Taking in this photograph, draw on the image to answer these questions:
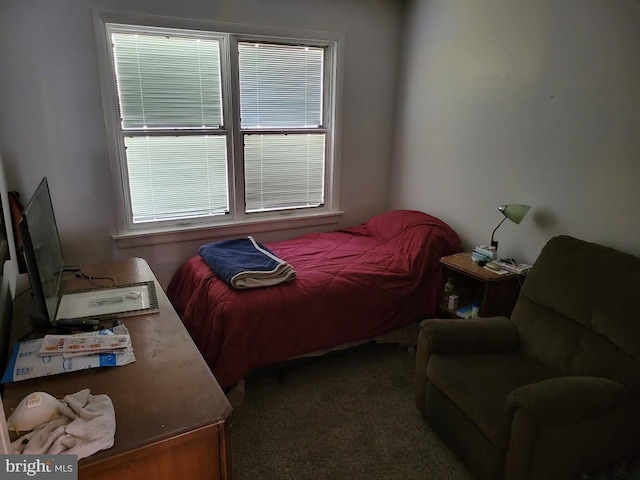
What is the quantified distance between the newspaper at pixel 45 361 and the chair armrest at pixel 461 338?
4.48ft

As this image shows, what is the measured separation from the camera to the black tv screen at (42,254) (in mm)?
1416

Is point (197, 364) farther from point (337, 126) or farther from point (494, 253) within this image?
point (337, 126)

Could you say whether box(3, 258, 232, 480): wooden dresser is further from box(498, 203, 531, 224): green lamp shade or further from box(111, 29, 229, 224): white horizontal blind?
box(498, 203, 531, 224): green lamp shade

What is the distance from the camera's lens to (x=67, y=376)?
1.34 m

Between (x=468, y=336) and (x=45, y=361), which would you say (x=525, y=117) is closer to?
(x=468, y=336)

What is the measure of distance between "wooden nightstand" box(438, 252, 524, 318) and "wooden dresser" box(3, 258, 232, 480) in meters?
1.76

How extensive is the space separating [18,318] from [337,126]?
2610 millimetres

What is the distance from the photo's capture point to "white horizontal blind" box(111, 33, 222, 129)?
2.83 m

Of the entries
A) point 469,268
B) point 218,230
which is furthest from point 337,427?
point 218,230

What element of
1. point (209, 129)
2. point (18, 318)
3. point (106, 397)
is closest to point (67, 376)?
point (106, 397)

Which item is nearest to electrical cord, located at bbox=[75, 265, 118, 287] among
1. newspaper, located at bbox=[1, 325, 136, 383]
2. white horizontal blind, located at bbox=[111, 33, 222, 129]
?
newspaper, located at bbox=[1, 325, 136, 383]

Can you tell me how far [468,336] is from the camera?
2107mm

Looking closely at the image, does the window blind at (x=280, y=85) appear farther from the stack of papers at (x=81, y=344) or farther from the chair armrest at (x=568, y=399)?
the chair armrest at (x=568, y=399)

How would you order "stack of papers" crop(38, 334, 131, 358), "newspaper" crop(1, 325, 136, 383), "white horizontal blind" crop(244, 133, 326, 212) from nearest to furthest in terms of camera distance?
1. "newspaper" crop(1, 325, 136, 383)
2. "stack of papers" crop(38, 334, 131, 358)
3. "white horizontal blind" crop(244, 133, 326, 212)
